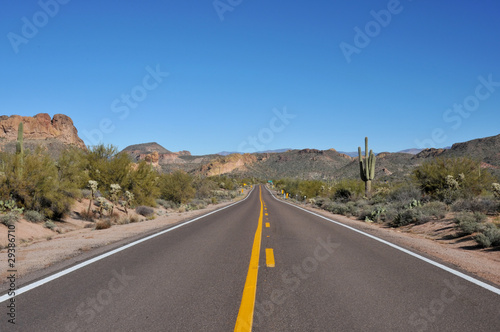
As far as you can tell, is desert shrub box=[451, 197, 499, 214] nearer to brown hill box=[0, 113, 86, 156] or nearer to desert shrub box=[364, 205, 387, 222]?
desert shrub box=[364, 205, 387, 222]

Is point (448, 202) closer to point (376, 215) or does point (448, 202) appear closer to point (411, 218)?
point (376, 215)

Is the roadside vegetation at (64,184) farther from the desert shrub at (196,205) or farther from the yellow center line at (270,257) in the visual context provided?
the yellow center line at (270,257)

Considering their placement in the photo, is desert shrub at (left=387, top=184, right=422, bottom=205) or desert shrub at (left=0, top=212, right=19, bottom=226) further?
desert shrub at (left=387, top=184, right=422, bottom=205)

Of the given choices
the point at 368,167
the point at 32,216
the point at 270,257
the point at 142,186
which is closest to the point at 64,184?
the point at 32,216

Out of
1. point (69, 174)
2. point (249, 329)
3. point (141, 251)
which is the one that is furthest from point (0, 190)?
point (249, 329)

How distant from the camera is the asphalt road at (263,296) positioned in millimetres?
3635

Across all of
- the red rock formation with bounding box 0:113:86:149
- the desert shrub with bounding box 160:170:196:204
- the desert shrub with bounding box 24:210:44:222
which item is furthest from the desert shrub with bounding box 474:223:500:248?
the red rock formation with bounding box 0:113:86:149

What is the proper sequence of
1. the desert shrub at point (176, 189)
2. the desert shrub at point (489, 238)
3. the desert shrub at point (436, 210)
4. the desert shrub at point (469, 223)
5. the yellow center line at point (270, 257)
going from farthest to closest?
the desert shrub at point (176, 189) → the desert shrub at point (436, 210) → the desert shrub at point (469, 223) → the desert shrub at point (489, 238) → the yellow center line at point (270, 257)

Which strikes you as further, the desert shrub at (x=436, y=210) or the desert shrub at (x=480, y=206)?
the desert shrub at (x=436, y=210)

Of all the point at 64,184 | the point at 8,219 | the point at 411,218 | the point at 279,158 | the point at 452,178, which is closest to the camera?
the point at 8,219

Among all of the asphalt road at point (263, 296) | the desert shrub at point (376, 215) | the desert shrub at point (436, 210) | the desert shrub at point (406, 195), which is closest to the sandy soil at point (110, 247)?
the asphalt road at point (263, 296)

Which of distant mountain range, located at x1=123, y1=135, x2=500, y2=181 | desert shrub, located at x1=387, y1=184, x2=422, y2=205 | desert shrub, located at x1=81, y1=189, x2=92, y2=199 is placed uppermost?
Answer: distant mountain range, located at x1=123, y1=135, x2=500, y2=181

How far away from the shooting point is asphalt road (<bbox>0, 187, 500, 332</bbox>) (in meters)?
3.63

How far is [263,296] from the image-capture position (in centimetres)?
449
